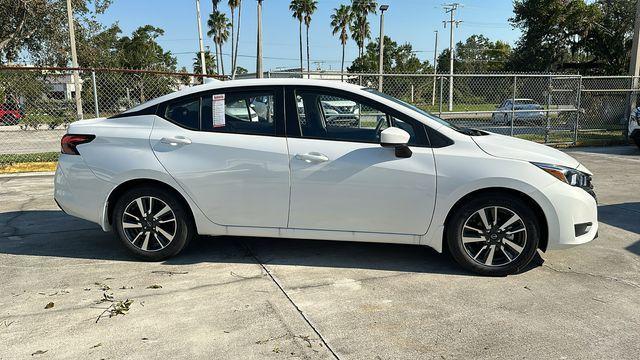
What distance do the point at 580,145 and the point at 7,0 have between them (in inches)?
993

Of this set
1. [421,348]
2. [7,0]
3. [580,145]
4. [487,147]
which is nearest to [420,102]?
[580,145]

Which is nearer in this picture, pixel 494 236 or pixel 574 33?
pixel 494 236

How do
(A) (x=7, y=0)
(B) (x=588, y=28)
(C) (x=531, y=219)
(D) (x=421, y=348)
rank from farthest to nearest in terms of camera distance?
(B) (x=588, y=28), (A) (x=7, y=0), (C) (x=531, y=219), (D) (x=421, y=348)

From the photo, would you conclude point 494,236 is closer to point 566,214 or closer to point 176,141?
point 566,214

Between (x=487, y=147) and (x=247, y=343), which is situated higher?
(x=487, y=147)

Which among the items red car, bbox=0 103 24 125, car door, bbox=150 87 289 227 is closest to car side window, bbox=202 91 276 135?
car door, bbox=150 87 289 227

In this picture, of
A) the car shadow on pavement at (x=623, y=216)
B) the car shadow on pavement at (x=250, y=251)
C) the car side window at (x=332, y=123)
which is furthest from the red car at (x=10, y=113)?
the car shadow on pavement at (x=623, y=216)

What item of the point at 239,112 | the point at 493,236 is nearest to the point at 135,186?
the point at 239,112

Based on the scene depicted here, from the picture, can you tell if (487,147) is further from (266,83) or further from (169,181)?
(169,181)

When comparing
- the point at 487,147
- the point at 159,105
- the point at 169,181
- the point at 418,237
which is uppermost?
the point at 159,105

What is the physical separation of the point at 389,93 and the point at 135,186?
35.1 ft

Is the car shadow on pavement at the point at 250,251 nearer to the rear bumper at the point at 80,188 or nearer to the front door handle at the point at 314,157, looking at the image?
the rear bumper at the point at 80,188

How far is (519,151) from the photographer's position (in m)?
4.19

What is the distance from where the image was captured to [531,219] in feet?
13.4
